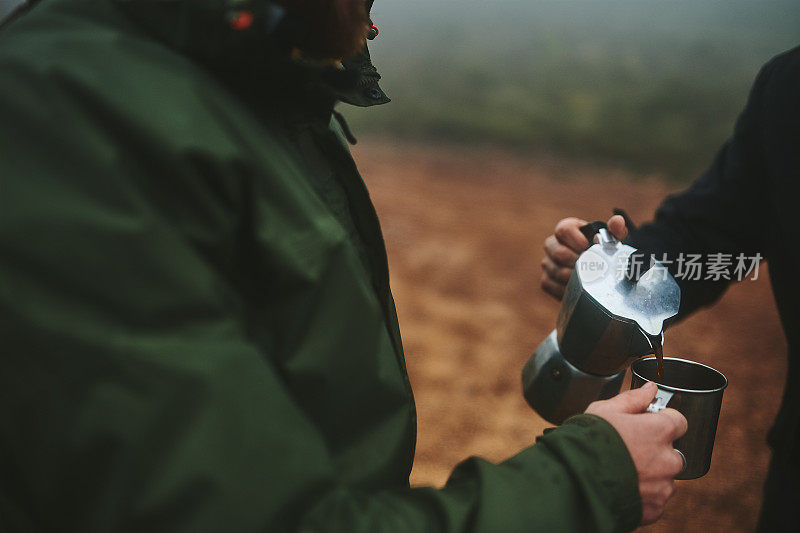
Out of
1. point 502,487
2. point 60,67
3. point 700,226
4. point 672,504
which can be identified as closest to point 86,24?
point 60,67

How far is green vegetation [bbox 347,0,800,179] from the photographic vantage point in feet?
13.3

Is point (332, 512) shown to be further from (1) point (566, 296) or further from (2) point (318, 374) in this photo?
(1) point (566, 296)

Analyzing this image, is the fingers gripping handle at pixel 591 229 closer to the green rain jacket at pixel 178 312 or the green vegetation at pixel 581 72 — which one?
the green rain jacket at pixel 178 312

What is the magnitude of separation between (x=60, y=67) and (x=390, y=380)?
1.06ft

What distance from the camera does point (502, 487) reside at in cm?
44

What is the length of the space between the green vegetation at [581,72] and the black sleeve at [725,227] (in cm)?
323

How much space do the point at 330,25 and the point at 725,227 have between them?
93 cm

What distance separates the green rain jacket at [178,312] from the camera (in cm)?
33

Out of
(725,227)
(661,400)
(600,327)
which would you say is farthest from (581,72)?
(661,400)

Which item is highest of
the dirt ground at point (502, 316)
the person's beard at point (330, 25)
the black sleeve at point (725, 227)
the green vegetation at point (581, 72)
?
the person's beard at point (330, 25)

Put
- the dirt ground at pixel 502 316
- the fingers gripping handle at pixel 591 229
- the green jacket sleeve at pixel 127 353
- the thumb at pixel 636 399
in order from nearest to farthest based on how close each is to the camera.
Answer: the green jacket sleeve at pixel 127 353 → the thumb at pixel 636 399 → the fingers gripping handle at pixel 591 229 → the dirt ground at pixel 502 316

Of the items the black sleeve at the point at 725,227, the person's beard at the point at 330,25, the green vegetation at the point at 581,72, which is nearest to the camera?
the person's beard at the point at 330,25

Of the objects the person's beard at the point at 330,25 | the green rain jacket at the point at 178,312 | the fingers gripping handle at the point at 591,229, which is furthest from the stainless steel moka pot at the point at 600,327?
the person's beard at the point at 330,25

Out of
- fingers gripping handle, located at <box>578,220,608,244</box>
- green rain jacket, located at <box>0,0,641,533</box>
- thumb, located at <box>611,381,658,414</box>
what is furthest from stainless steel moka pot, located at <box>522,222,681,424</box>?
green rain jacket, located at <box>0,0,641,533</box>
